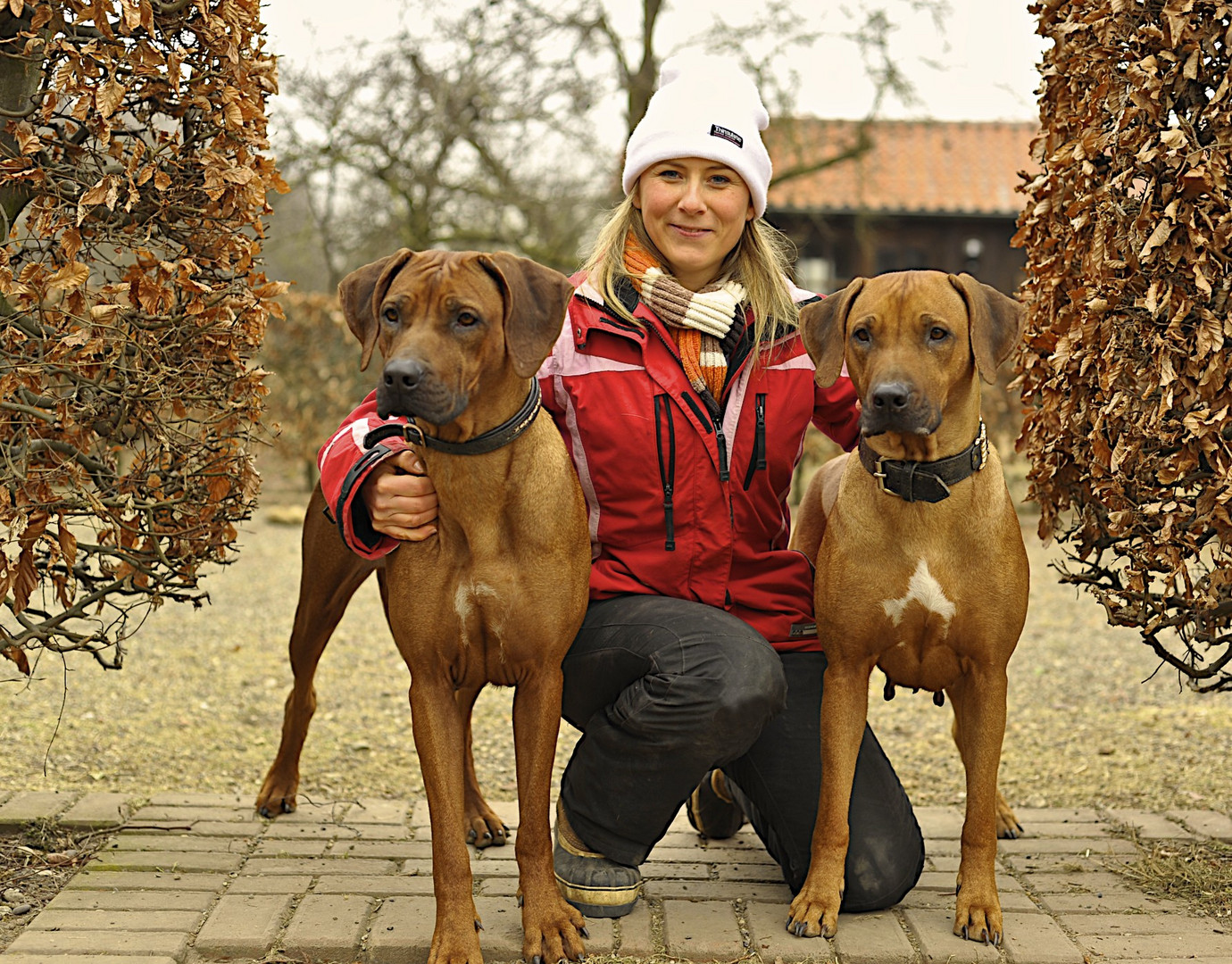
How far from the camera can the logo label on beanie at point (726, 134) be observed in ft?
11.7

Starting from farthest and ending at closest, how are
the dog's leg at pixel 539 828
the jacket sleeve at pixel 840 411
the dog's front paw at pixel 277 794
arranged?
the dog's front paw at pixel 277 794 → the jacket sleeve at pixel 840 411 → the dog's leg at pixel 539 828

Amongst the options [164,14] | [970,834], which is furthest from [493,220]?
[970,834]

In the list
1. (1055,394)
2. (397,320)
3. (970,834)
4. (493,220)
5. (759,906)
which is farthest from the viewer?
(493,220)

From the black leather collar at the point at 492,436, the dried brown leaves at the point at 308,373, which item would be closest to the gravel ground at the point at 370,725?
the black leather collar at the point at 492,436

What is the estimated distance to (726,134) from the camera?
357 cm

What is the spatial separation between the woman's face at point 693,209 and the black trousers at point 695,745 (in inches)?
39.5

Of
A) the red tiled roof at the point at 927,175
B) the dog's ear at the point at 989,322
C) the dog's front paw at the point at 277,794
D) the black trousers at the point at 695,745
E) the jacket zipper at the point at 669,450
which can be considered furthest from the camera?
the red tiled roof at the point at 927,175

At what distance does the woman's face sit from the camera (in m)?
3.56

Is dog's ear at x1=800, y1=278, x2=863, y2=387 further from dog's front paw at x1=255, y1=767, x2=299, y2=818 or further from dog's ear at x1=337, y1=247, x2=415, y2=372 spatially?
dog's front paw at x1=255, y1=767, x2=299, y2=818

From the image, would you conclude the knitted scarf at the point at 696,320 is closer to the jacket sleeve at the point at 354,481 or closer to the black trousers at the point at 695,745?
the black trousers at the point at 695,745

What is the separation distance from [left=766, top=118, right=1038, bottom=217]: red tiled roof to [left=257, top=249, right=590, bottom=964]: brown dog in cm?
1687

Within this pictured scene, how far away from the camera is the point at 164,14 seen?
3.26 m

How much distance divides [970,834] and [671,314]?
156cm

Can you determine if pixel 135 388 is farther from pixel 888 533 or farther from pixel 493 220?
pixel 493 220
